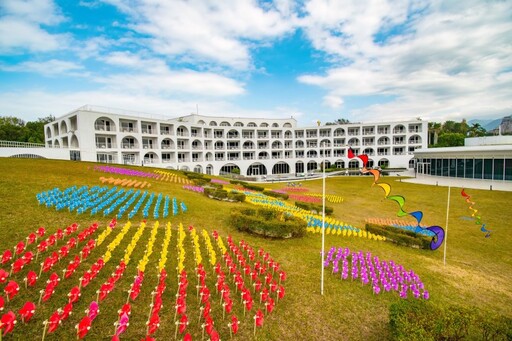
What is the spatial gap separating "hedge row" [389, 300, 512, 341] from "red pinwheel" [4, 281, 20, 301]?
351 inches

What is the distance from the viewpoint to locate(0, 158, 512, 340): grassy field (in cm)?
664

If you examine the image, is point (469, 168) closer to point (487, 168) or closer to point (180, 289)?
point (487, 168)

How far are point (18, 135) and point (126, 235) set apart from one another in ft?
202

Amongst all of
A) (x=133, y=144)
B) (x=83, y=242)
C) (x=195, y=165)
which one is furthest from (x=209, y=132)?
(x=83, y=242)

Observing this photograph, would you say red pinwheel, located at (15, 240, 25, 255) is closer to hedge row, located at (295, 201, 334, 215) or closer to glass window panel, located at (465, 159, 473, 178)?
hedge row, located at (295, 201, 334, 215)

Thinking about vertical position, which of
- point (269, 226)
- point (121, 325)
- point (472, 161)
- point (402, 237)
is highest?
point (472, 161)

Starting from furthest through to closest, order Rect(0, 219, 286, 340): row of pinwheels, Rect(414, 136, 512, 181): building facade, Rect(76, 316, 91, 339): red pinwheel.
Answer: Rect(414, 136, 512, 181): building facade
Rect(0, 219, 286, 340): row of pinwheels
Rect(76, 316, 91, 339): red pinwheel

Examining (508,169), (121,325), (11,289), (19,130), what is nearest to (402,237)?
(121,325)

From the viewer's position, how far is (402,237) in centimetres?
1518

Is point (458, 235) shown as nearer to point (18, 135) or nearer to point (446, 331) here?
point (446, 331)

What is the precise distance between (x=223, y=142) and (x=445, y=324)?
55527mm

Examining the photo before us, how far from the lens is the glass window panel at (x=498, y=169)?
36344mm

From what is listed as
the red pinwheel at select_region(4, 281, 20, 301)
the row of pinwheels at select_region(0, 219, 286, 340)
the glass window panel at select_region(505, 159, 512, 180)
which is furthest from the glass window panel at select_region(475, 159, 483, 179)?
the red pinwheel at select_region(4, 281, 20, 301)

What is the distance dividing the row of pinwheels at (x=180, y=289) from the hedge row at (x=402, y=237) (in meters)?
9.02
